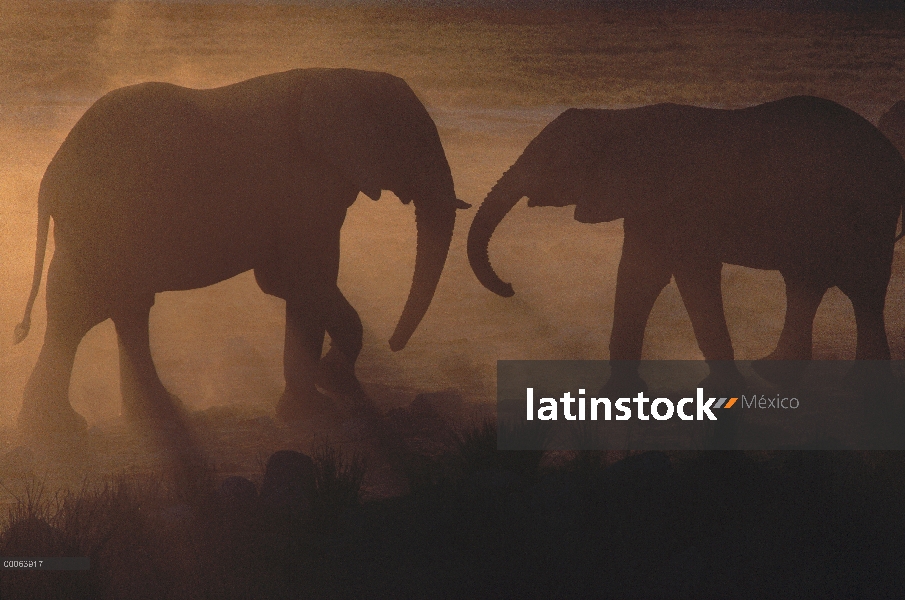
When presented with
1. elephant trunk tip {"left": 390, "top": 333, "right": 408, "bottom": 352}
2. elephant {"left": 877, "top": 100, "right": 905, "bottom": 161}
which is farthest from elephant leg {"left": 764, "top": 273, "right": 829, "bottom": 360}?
elephant trunk tip {"left": 390, "top": 333, "right": 408, "bottom": 352}

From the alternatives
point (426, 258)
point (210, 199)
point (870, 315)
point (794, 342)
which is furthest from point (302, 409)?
point (870, 315)

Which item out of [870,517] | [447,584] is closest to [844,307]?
[870,517]

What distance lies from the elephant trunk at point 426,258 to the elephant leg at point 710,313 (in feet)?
5.70

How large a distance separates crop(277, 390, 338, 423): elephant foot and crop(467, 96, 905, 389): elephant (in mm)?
1588

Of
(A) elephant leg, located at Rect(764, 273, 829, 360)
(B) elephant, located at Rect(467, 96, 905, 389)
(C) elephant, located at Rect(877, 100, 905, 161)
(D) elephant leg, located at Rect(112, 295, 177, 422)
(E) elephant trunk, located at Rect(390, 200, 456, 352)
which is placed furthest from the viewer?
(C) elephant, located at Rect(877, 100, 905, 161)

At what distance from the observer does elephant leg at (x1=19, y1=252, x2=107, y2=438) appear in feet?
29.2

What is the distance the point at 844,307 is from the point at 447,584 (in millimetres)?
8191

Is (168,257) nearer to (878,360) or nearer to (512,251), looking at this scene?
(878,360)

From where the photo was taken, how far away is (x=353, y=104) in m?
9.09

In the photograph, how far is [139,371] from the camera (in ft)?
30.2

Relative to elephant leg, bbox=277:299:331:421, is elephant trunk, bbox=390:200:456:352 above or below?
above

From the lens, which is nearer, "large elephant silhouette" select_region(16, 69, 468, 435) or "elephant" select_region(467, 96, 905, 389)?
"large elephant silhouette" select_region(16, 69, 468, 435)

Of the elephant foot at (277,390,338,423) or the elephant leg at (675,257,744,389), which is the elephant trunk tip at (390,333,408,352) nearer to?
the elephant foot at (277,390,338,423)

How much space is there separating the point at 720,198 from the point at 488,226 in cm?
173
